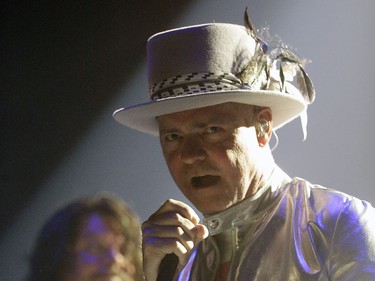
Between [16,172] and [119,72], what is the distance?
0.42m

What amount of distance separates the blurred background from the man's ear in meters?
0.64

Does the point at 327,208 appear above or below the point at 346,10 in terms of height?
below

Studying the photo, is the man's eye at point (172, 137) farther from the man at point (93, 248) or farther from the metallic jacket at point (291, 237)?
the man at point (93, 248)

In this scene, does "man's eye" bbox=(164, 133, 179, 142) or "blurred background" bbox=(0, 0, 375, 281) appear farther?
"blurred background" bbox=(0, 0, 375, 281)

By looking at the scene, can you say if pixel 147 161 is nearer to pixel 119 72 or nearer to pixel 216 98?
pixel 119 72

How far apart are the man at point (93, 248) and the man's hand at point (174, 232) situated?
29 cm

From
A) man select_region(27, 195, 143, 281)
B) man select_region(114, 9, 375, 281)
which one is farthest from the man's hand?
man select_region(27, 195, 143, 281)

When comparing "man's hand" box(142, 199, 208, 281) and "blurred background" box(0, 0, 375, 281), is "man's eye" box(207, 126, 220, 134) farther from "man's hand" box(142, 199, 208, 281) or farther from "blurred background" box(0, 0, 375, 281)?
"blurred background" box(0, 0, 375, 281)

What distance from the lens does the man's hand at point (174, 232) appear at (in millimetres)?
1250

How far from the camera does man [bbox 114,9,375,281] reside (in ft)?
4.00

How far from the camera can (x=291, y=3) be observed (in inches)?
81.0

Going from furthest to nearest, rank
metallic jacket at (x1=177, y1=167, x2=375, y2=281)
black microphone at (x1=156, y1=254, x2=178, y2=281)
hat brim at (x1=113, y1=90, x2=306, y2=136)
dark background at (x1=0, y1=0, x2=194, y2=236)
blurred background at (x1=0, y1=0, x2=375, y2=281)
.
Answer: dark background at (x1=0, y1=0, x2=194, y2=236), blurred background at (x1=0, y1=0, x2=375, y2=281), black microphone at (x1=156, y1=254, x2=178, y2=281), hat brim at (x1=113, y1=90, x2=306, y2=136), metallic jacket at (x1=177, y1=167, x2=375, y2=281)

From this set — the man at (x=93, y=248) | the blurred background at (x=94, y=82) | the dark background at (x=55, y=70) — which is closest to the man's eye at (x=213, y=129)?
the man at (x=93, y=248)

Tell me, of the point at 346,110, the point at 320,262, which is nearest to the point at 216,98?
the point at 320,262
